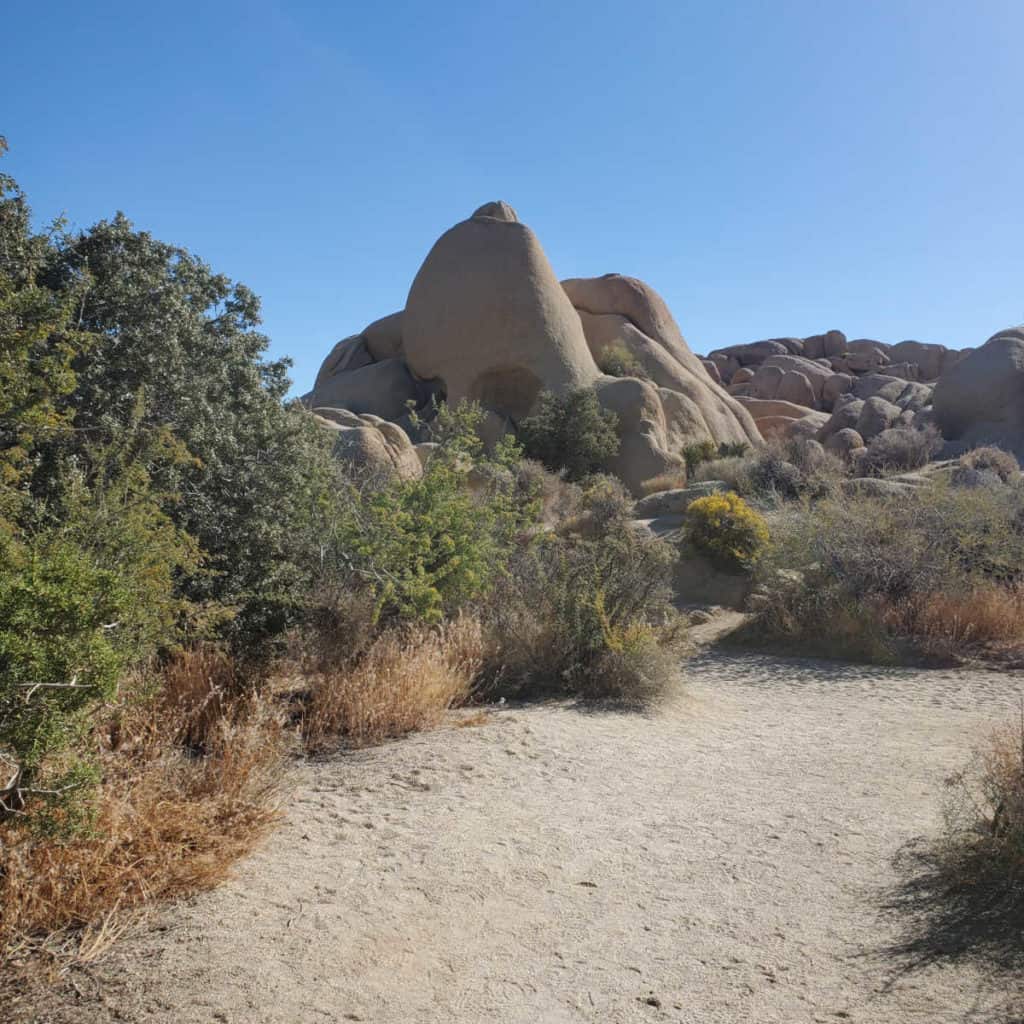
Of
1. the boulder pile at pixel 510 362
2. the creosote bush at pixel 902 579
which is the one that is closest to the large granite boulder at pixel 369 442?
the boulder pile at pixel 510 362

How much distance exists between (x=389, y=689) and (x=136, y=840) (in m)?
2.97

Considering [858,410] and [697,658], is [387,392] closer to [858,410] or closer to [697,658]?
[858,410]

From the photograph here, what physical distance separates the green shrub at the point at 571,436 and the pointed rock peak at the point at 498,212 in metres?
9.96

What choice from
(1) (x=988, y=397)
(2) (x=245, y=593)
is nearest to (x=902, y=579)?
(2) (x=245, y=593)

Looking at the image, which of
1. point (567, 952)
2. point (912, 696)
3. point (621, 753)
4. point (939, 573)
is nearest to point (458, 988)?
point (567, 952)

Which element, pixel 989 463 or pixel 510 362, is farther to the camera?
pixel 510 362

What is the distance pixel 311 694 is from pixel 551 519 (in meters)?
12.6

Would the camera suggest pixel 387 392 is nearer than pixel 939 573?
No

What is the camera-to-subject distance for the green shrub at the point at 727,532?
48.2 ft

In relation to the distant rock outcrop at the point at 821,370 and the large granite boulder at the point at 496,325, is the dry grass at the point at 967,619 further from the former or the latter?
the distant rock outcrop at the point at 821,370

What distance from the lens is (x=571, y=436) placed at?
25828mm

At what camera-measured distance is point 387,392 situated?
31.7 metres

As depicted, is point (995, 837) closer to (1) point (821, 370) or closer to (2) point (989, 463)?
(2) point (989, 463)

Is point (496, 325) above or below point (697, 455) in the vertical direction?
above
